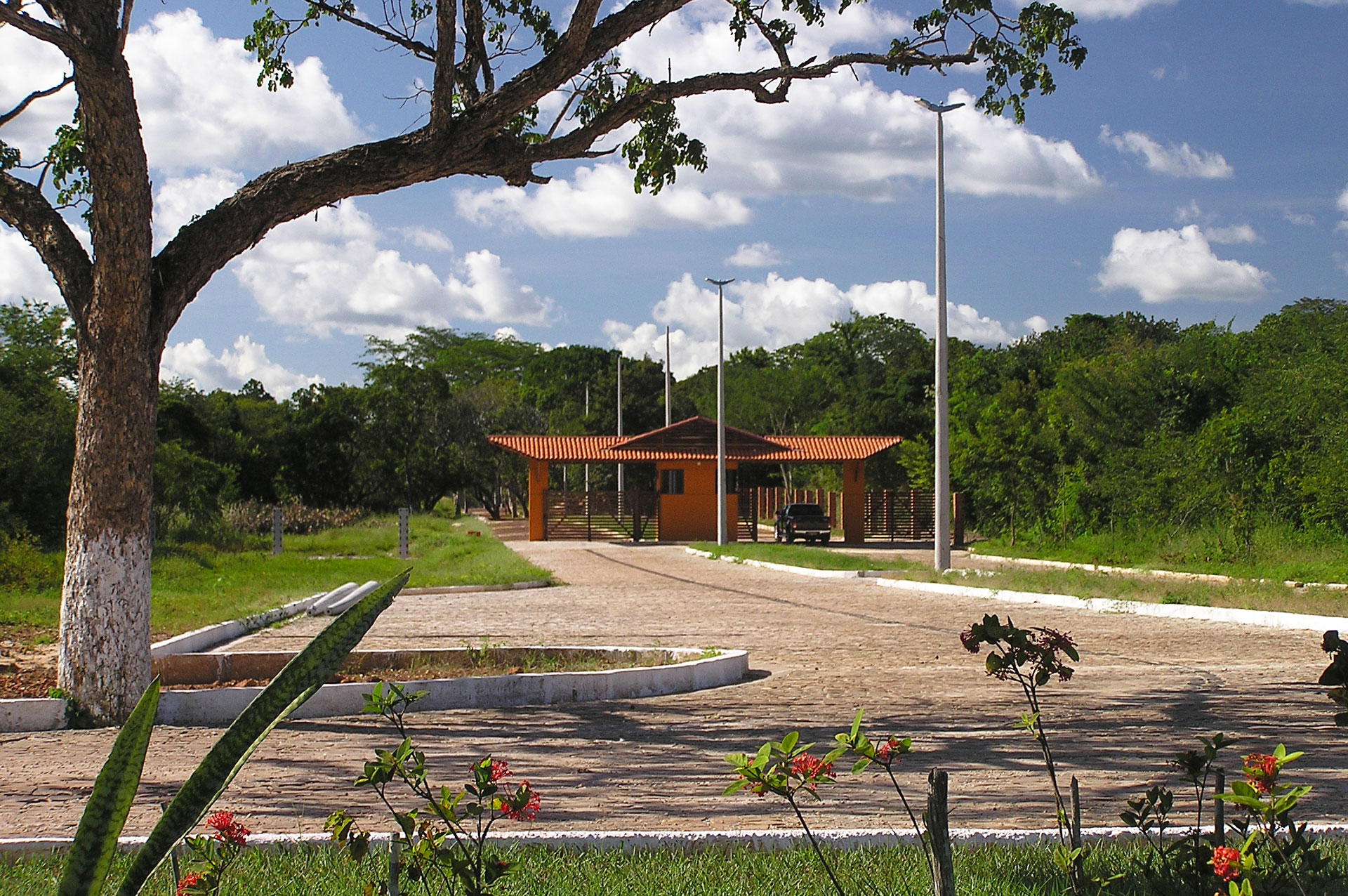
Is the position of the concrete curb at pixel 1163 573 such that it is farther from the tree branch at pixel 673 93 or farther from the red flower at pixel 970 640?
the red flower at pixel 970 640

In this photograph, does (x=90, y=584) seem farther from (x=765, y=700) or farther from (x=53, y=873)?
(x=765, y=700)

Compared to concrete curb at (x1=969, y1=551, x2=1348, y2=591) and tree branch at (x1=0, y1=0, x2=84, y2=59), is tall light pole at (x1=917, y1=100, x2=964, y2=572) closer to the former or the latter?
concrete curb at (x1=969, y1=551, x2=1348, y2=591)

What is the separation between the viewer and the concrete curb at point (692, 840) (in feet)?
15.1

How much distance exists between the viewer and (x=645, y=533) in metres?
40.7

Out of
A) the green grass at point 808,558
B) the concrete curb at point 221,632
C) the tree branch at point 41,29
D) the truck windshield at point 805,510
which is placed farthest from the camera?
the truck windshield at point 805,510

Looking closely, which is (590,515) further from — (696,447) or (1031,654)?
(1031,654)

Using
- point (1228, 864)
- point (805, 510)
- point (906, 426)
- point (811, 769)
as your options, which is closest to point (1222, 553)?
point (805, 510)

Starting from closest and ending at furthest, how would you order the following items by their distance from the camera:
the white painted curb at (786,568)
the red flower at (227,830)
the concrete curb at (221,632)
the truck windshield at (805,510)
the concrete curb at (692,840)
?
1. the red flower at (227,830)
2. the concrete curb at (692,840)
3. the concrete curb at (221,632)
4. the white painted curb at (786,568)
5. the truck windshield at (805,510)

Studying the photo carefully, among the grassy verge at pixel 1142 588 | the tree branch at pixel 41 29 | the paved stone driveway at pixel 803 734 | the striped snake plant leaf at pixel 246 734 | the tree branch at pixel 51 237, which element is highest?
the tree branch at pixel 41 29

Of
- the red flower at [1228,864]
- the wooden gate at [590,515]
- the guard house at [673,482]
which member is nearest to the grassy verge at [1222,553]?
the guard house at [673,482]

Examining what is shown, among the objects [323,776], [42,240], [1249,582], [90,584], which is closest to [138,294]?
[42,240]

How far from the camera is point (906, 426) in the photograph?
5834cm

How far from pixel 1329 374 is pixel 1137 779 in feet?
66.7

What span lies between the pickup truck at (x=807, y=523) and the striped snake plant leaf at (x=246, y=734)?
1402 inches
